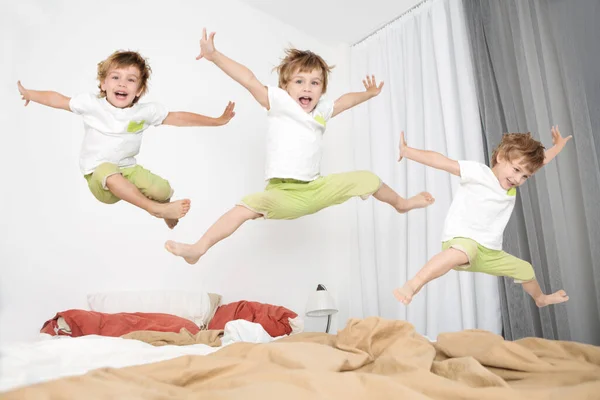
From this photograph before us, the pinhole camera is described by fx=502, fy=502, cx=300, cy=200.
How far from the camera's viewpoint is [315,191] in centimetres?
245

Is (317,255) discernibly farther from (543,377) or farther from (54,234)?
(543,377)

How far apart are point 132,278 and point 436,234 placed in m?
2.02

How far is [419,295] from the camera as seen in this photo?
359 centimetres

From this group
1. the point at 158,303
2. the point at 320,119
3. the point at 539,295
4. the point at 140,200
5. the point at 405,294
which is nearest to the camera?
the point at 405,294

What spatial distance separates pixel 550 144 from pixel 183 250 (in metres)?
2.03

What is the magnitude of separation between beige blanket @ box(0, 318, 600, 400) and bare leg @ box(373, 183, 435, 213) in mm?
828

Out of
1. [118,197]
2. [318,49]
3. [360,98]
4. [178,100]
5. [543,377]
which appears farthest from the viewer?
[318,49]

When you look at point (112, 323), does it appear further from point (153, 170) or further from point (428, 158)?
point (428, 158)

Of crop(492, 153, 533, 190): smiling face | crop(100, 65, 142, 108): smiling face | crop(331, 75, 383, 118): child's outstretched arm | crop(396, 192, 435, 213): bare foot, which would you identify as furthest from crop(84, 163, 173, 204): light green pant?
crop(492, 153, 533, 190): smiling face

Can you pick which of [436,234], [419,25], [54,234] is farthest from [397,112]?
[54,234]

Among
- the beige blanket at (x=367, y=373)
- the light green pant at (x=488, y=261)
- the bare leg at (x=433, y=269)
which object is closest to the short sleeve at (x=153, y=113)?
the beige blanket at (x=367, y=373)

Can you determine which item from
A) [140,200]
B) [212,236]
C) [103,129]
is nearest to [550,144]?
[212,236]

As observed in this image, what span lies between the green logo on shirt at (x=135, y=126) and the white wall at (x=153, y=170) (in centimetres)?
→ 90

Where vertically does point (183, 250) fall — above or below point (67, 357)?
above
